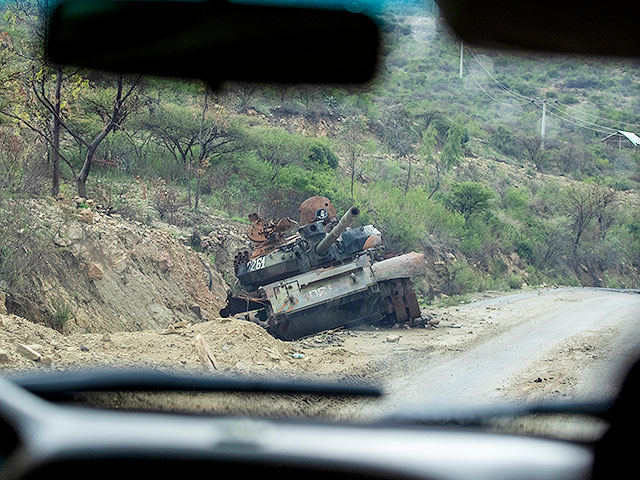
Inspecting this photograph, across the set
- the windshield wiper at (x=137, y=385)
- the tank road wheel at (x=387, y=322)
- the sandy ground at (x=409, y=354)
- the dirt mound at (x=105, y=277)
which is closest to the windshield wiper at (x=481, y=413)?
the windshield wiper at (x=137, y=385)

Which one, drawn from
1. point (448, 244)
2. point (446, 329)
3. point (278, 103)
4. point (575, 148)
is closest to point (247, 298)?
point (446, 329)

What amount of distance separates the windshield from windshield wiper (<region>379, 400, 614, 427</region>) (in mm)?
358

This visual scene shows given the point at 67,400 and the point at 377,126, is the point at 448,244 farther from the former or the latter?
the point at 67,400

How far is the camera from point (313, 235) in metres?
15.2

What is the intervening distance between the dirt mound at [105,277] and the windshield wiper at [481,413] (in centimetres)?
938

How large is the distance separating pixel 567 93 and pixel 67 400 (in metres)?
54.9

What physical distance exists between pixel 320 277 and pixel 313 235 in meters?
1.60

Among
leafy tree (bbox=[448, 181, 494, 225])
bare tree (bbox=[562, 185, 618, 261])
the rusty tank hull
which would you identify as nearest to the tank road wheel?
the rusty tank hull

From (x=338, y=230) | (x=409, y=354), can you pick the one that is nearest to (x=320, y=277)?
(x=338, y=230)

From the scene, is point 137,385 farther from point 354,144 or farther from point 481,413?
point 354,144

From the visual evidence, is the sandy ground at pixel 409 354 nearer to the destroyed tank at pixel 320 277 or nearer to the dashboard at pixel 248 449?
the destroyed tank at pixel 320 277

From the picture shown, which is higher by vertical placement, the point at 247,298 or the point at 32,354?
the point at 32,354

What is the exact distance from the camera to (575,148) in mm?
47750

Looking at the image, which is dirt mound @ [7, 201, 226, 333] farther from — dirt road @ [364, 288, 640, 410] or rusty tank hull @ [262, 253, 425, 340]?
dirt road @ [364, 288, 640, 410]
